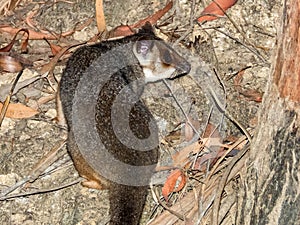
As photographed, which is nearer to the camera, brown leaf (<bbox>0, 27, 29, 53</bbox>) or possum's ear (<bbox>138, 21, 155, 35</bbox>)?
possum's ear (<bbox>138, 21, 155, 35</bbox>)

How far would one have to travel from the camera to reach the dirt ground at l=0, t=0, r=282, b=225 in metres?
4.95

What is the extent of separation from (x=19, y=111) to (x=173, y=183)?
51.1 inches

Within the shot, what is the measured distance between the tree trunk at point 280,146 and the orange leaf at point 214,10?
177 centimetres

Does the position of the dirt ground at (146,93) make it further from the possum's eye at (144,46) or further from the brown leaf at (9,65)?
the possum's eye at (144,46)

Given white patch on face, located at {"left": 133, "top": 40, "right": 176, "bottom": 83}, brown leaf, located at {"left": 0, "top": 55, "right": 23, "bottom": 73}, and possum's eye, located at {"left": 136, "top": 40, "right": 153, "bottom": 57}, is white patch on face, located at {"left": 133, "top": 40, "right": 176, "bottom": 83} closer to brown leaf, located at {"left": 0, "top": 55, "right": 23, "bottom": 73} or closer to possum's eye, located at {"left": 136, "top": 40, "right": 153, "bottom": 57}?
possum's eye, located at {"left": 136, "top": 40, "right": 153, "bottom": 57}

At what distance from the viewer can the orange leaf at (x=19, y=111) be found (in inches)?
212

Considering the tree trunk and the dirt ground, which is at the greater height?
the tree trunk

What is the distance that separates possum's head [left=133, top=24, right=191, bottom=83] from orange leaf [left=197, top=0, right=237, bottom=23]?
465 millimetres

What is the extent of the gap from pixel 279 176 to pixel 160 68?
195 cm

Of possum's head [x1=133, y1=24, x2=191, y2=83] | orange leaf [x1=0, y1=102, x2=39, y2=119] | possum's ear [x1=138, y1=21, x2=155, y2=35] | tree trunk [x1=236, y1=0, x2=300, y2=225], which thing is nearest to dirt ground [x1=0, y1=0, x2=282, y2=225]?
orange leaf [x1=0, y1=102, x2=39, y2=119]

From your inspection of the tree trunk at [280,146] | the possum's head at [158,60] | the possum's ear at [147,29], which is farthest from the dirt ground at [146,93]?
the tree trunk at [280,146]

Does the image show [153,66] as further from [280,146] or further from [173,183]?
[280,146]

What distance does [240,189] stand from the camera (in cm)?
421

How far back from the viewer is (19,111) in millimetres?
5410
